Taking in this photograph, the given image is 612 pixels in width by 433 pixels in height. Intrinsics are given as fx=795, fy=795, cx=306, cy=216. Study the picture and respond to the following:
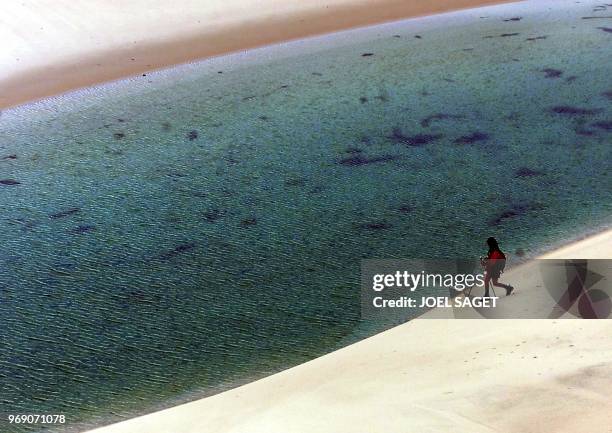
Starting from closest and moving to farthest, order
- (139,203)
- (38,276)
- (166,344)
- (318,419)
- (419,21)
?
1. (318,419)
2. (166,344)
3. (38,276)
4. (139,203)
5. (419,21)

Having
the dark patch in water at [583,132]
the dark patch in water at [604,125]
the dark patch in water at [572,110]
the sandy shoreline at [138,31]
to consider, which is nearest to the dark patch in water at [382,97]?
the dark patch in water at [572,110]

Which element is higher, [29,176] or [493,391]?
[29,176]

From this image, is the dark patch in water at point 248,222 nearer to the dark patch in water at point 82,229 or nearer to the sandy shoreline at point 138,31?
the dark patch in water at point 82,229

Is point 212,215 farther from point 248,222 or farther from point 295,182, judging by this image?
point 295,182

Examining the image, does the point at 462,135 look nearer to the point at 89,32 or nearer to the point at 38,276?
the point at 38,276

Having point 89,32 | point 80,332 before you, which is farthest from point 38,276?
point 89,32

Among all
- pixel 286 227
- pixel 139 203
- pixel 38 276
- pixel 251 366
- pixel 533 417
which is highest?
pixel 139 203

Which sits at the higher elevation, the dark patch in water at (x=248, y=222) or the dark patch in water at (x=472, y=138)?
the dark patch in water at (x=472, y=138)
